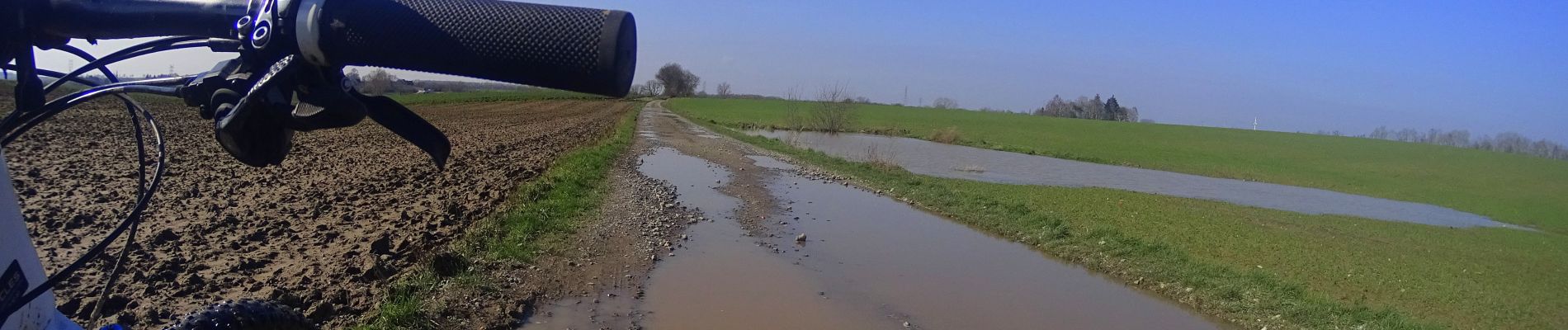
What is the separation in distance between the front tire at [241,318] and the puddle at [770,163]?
20061 mm

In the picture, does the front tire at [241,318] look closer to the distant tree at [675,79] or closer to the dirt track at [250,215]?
the dirt track at [250,215]

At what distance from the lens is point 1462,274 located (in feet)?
41.2

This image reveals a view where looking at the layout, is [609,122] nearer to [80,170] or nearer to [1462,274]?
[80,170]

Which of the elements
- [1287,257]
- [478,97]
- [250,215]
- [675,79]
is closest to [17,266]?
[250,215]

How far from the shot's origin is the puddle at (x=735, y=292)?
7.41 metres

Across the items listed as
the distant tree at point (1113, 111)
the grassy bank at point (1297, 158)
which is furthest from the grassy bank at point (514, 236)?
the distant tree at point (1113, 111)

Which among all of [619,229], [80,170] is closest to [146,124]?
[619,229]

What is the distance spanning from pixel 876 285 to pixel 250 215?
6.17 m

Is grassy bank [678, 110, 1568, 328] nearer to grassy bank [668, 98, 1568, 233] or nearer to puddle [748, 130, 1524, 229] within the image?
puddle [748, 130, 1524, 229]

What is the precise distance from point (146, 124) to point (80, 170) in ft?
37.9

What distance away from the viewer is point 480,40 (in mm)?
1305

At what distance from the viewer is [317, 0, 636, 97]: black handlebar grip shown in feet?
4.22

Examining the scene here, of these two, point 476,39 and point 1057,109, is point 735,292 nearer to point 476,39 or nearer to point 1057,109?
point 476,39

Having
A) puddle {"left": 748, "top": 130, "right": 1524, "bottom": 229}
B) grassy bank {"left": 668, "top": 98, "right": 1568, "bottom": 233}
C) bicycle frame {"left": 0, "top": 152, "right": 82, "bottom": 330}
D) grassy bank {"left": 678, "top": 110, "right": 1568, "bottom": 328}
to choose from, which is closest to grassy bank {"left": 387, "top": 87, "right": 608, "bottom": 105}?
grassy bank {"left": 668, "top": 98, "right": 1568, "bottom": 233}
